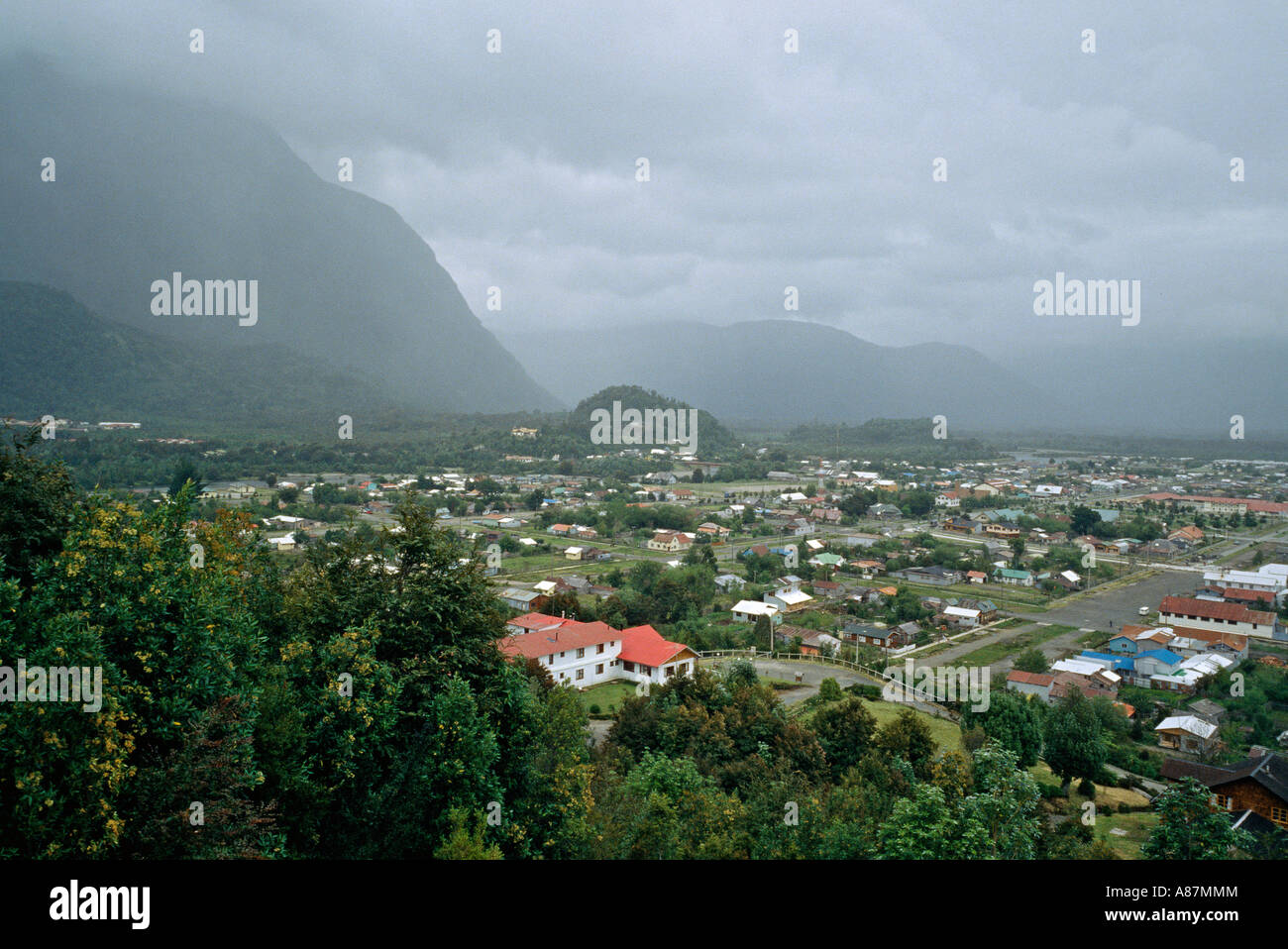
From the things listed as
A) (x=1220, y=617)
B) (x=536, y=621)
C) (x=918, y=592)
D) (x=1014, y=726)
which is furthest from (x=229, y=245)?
(x=1014, y=726)

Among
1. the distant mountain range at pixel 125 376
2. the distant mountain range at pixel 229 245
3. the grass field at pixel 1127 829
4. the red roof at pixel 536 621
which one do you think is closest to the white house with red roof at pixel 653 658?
the red roof at pixel 536 621

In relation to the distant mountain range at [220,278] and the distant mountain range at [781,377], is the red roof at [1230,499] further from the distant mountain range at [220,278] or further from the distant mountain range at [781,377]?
the distant mountain range at [781,377]

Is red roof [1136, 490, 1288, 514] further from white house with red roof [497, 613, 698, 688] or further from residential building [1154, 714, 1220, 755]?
white house with red roof [497, 613, 698, 688]

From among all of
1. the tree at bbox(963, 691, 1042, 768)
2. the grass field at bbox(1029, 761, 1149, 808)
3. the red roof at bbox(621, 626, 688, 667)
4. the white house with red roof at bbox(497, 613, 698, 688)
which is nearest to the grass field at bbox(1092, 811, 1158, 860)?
the grass field at bbox(1029, 761, 1149, 808)

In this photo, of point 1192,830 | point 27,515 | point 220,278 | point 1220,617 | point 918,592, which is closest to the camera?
point 27,515

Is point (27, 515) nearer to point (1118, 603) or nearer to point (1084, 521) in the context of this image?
point (1118, 603)
